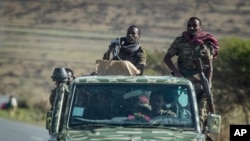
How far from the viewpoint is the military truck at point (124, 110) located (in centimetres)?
1025

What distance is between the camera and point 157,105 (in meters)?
10.7

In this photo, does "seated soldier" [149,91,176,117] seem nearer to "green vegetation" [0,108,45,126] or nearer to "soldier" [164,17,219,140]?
"soldier" [164,17,219,140]

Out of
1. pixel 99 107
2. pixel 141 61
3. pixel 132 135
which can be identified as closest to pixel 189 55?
pixel 141 61

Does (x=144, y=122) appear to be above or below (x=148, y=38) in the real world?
below

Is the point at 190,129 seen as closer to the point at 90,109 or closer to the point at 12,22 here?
the point at 90,109

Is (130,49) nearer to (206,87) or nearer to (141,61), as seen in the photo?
→ (141,61)

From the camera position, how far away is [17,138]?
86.6 feet

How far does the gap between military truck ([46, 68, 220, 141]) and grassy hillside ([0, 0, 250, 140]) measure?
6193 centimetres

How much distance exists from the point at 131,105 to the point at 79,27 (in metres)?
79.1

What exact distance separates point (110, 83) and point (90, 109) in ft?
1.22

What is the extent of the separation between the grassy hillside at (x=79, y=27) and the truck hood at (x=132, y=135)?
62.5 m

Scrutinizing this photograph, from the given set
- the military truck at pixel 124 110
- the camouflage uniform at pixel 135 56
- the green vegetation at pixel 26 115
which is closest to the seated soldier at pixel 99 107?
the military truck at pixel 124 110

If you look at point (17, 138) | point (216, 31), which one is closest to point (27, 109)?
point (17, 138)

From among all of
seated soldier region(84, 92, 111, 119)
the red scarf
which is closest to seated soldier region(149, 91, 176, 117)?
seated soldier region(84, 92, 111, 119)
